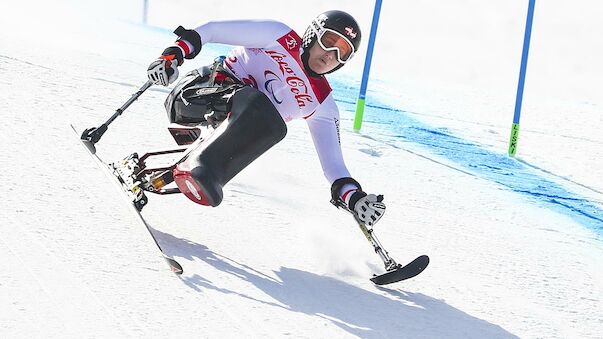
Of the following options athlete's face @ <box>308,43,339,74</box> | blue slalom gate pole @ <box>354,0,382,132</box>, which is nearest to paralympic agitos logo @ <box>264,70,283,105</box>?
athlete's face @ <box>308,43,339,74</box>

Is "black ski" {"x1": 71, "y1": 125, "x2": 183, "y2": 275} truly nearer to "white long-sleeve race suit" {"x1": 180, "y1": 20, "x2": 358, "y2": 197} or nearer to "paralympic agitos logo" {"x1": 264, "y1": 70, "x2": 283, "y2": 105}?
"white long-sleeve race suit" {"x1": 180, "y1": 20, "x2": 358, "y2": 197}

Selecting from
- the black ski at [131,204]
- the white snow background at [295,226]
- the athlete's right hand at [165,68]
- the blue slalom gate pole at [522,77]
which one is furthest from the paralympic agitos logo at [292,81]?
the blue slalom gate pole at [522,77]

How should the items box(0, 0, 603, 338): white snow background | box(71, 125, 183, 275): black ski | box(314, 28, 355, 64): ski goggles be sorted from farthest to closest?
1. box(314, 28, 355, 64): ski goggles
2. box(71, 125, 183, 275): black ski
3. box(0, 0, 603, 338): white snow background

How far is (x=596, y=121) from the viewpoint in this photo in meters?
9.22

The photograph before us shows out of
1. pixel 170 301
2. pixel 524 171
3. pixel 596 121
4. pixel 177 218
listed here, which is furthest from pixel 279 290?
pixel 596 121

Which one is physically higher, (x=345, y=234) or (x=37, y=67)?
(x=37, y=67)

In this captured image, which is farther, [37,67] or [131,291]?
[37,67]

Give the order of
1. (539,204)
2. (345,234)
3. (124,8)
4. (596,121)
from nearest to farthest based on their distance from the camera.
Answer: (345,234), (539,204), (596,121), (124,8)

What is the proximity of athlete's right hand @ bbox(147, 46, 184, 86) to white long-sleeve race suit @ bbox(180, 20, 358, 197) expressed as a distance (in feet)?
0.20

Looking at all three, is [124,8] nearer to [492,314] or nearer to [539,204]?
[539,204]

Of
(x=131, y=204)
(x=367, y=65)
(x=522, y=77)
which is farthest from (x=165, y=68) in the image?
(x=522, y=77)

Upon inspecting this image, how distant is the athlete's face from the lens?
3729mm

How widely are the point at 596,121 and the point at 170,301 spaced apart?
7.36m

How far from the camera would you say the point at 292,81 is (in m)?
3.77
